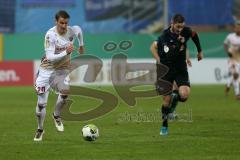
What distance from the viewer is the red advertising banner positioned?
3538cm

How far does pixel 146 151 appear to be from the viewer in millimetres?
13000

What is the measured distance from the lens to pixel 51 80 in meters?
15.6

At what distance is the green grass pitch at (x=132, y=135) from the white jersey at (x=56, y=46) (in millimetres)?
1523

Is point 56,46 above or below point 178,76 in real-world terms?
above

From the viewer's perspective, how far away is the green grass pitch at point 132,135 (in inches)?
498

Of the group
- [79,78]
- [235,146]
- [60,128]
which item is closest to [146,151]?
[235,146]

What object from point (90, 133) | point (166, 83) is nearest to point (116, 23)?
point (166, 83)

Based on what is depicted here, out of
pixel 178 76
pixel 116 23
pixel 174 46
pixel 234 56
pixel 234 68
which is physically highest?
pixel 116 23

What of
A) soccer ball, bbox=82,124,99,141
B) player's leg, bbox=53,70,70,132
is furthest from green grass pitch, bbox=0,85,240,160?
player's leg, bbox=53,70,70,132

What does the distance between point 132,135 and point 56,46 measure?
2.51 meters

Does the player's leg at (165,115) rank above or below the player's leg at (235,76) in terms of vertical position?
below

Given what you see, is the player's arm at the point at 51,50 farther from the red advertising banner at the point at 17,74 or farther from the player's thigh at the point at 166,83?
the red advertising banner at the point at 17,74

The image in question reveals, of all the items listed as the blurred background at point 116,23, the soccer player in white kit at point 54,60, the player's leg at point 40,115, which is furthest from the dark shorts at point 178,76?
the blurred background at point 116,23

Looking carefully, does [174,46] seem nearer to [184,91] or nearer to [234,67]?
[184,91]
